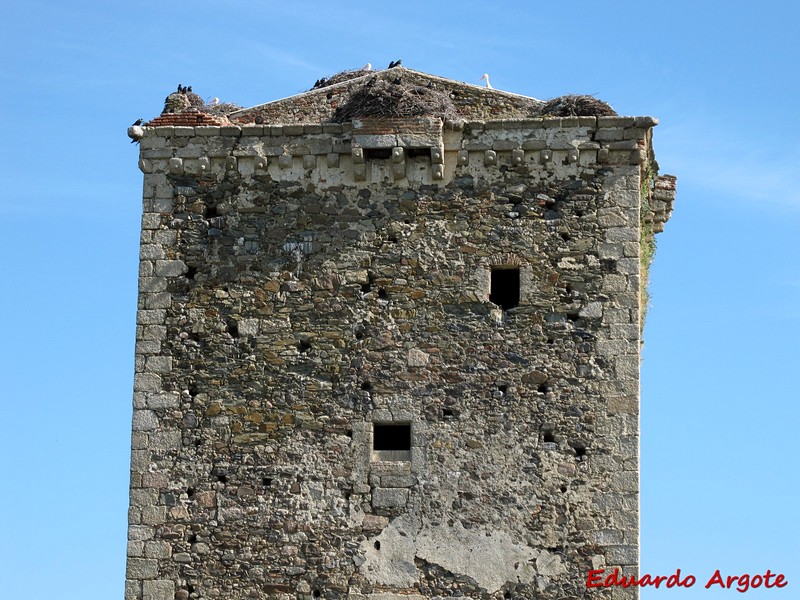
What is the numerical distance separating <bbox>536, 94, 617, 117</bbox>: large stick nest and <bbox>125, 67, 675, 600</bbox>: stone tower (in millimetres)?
19

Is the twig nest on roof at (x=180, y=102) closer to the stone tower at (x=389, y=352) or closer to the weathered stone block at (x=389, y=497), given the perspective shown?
the stone tower at (x=389, y=352)

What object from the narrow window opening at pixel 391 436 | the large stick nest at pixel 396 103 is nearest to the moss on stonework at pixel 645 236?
the large stick nest at pixel 396 103

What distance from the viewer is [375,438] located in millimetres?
18453

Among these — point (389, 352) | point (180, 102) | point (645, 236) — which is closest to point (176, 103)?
point (180, 102)

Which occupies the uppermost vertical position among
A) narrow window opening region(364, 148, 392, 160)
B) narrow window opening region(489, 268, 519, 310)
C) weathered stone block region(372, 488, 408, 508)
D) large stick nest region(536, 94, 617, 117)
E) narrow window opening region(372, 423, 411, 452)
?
large stick nest region(536, 94, 617, 117)

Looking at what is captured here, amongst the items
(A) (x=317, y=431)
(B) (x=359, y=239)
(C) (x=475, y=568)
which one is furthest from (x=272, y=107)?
(C) (x=475, y=568)

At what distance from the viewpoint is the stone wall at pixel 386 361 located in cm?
1808

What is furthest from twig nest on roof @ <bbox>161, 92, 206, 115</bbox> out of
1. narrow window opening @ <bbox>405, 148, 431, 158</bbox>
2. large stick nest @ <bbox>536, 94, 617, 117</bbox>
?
large stick nest @ <bbox>536, 94, 617, 117</bbox>

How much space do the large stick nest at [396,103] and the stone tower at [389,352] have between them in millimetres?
27

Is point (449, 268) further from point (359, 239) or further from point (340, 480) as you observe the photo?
point (340, 480)

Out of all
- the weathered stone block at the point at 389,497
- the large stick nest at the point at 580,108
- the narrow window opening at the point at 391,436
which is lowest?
the weathered stone block at the point at 389,497

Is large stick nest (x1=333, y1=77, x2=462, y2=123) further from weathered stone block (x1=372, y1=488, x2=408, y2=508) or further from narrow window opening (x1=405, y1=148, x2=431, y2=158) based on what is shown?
weathered stone block (x1=372, y1=488, x2=408, y2=508)

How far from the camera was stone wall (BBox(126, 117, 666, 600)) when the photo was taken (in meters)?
18.1

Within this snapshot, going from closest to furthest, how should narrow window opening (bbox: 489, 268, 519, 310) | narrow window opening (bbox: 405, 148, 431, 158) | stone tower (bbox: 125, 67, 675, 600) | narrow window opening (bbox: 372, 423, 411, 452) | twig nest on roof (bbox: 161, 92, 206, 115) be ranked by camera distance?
1. stone tower (bbox: 125, 67, 675, 600)
2. narrow window opening (bbox: 372, 423, 411, 452)
3. narrow window opening (bbox: 489, 268, 519, 310)
4. narrow window opening (bbox: 405, 148, 431, 158)
5. twig nest on roof (bbox: 161, 92, 206, 115)
